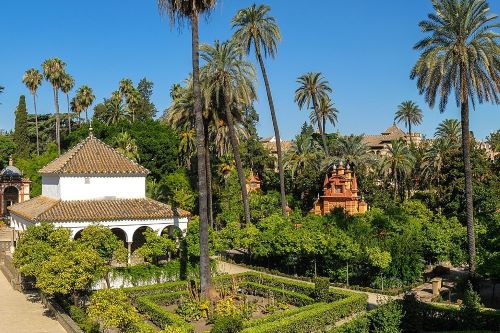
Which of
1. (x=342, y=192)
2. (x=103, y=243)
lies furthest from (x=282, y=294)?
(x=342, y=192)

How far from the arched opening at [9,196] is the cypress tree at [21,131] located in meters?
21.5

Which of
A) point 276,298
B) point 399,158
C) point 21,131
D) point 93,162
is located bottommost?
point 276,298

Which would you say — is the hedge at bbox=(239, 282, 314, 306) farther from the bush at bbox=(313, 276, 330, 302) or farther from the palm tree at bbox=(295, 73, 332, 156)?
the palm tree at bbox=(295, 73, 332, 156)

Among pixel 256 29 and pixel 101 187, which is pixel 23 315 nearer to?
pixel 101 187

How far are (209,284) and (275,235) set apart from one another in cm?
948

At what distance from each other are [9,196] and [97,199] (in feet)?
113

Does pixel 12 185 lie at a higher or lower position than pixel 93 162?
lower

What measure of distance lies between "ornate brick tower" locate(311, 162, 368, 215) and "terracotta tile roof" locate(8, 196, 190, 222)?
22881mm

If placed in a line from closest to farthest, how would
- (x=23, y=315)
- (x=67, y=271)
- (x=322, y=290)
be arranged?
(x=67, y=271) < (x=23, y=315) < (x=322, y=290)

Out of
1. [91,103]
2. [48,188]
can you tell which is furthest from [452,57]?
[91,103]

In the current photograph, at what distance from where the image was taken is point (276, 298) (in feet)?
89.9

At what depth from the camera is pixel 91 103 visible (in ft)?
254

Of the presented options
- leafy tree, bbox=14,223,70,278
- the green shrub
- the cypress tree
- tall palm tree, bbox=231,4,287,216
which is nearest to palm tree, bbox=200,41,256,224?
tall palm tree, bbox=231,4,287,216

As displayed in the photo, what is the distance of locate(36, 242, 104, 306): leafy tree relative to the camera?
21.9 meters
